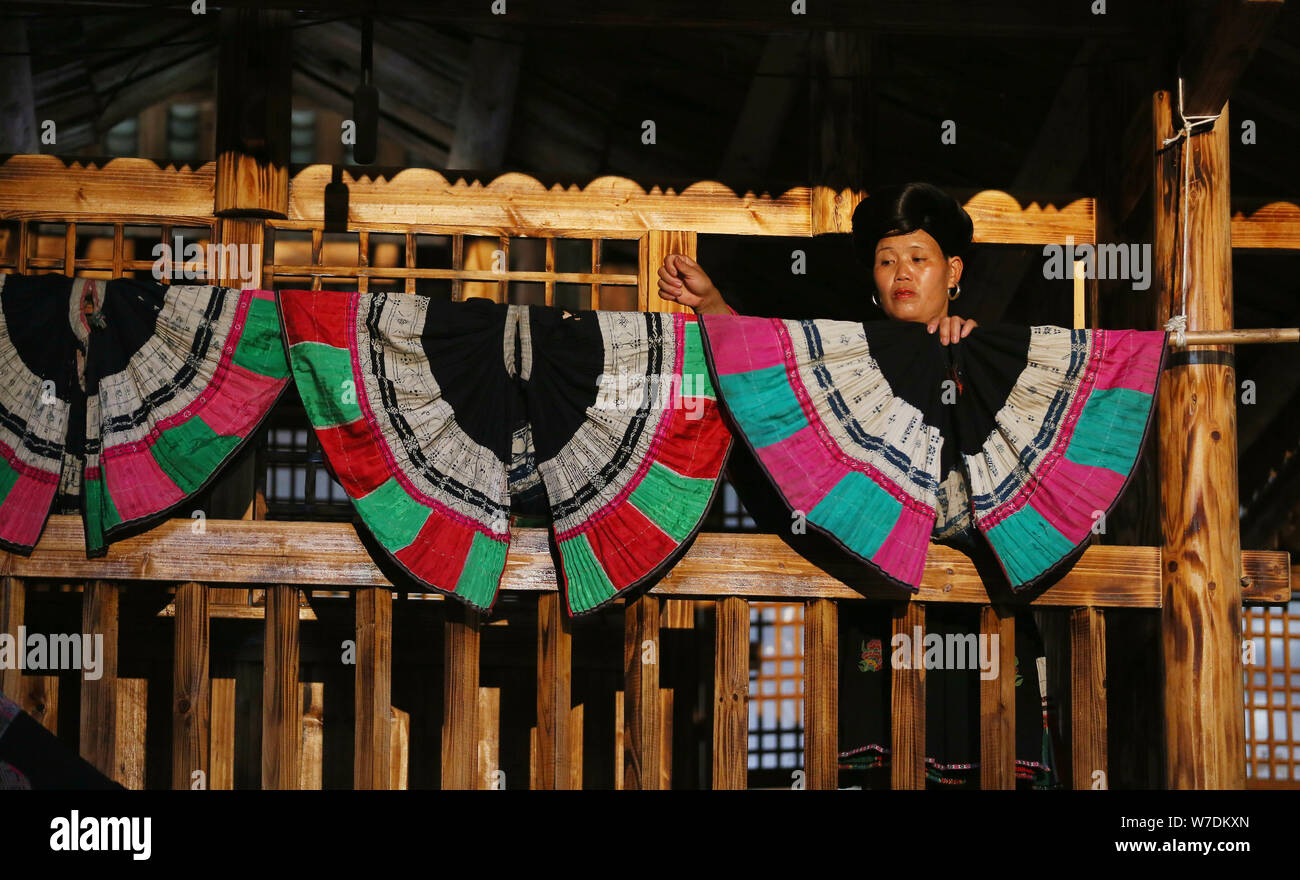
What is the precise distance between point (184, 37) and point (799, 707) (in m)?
7.34

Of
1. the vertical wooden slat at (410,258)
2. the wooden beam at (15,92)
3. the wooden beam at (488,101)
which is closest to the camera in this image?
the vertical wooden slat at (410,258)

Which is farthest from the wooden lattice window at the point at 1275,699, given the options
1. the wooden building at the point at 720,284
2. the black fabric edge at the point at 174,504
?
the black fabric edge at the point at 174,504

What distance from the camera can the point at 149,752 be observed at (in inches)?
287

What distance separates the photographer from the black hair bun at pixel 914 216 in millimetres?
5891

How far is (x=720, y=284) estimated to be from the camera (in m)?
10.3

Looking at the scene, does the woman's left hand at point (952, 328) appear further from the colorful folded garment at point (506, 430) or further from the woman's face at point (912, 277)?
the colorful folded garment at point (506, 430)

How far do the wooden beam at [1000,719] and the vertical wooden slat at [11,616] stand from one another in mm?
3323

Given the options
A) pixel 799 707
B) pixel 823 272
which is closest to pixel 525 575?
pixel 823 272

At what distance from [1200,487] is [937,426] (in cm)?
104

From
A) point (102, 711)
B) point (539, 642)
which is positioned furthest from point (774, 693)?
point (102, 711)

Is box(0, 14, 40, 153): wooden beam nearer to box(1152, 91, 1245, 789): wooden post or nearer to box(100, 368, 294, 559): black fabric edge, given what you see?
box(100, 368, 294, 559): black fabric edge

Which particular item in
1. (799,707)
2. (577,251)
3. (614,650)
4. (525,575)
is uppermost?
(577,251)

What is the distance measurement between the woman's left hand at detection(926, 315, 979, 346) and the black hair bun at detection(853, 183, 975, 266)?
62cm
